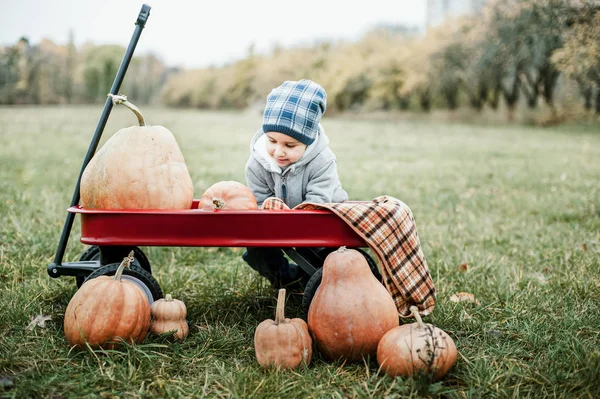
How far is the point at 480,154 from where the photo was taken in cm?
1212

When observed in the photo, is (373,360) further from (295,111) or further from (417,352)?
(295,111)

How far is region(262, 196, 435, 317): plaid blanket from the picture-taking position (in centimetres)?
286

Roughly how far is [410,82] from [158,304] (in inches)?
1237

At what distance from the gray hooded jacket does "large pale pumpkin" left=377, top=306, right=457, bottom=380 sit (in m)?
1.12

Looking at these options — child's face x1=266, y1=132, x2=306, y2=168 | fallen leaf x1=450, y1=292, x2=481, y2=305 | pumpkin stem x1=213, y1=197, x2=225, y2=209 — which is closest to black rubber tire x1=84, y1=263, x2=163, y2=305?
pumpkin stem x1=213, y1=197, x2=225, y2=209

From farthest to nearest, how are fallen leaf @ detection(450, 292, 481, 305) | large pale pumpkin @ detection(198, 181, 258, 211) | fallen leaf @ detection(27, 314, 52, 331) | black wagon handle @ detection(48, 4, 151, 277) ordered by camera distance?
1. fallen leaf @ detection(450, 292, 481, 305)
2. black wagon handle @ detection(48, 4, 151, 277)
3. large pale pumpkin @ detection(198, 181, 258, 211)
4. fallen leaf @ detection(27, 314, 52, 331)

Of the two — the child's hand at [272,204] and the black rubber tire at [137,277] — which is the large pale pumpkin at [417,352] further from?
the black rubber tire at [137,277]

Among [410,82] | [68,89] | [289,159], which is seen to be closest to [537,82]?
[410,82]

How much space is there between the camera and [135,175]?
285 centimetres

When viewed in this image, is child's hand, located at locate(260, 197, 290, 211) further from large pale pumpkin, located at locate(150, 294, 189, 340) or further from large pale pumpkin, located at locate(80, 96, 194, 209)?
large pale pumpkin, located at locate(150, 294, 189, 340)

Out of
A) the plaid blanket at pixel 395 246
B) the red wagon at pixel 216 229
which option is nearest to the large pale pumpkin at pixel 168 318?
the red wagon at pixel 216 229

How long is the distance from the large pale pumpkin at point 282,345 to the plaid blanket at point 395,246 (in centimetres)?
58

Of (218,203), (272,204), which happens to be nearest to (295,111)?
(272,204)

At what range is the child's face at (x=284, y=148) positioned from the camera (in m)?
3.29
